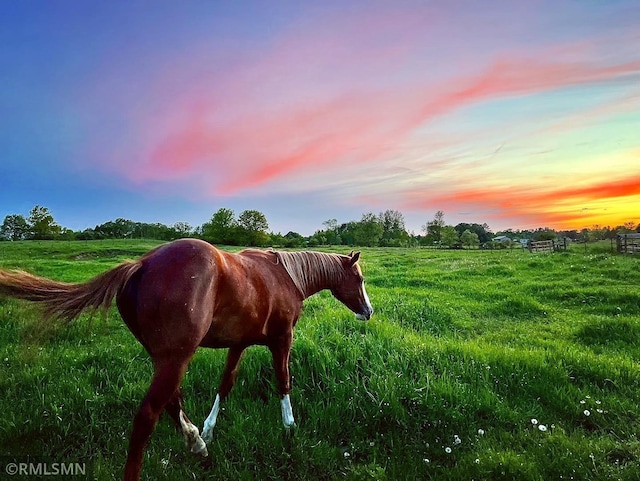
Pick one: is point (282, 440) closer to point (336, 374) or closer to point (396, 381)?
point (336, 374)

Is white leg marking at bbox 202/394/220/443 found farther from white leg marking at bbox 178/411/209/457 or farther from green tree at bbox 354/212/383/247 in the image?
green tree at bbox 354/212/383/247

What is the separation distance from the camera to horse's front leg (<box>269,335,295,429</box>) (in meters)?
3.93

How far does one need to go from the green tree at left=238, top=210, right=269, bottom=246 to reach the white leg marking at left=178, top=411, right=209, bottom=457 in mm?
52635

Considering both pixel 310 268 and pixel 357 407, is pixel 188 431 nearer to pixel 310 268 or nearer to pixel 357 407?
pixel 357 407

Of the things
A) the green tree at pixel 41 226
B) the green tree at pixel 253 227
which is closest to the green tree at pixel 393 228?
the green tree at pixel 253 227

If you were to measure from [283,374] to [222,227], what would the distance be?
190 ft

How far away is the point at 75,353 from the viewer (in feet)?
18.7

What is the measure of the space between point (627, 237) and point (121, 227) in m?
64.3

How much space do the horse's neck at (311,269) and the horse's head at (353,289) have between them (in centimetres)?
12

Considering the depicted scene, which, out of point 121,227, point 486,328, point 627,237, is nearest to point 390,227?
point 121,227

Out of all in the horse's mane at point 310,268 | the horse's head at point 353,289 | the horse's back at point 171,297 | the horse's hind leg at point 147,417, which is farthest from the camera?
the horse's head at point 353,289

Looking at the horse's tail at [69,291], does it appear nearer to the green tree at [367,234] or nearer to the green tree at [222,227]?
the green tree at [222,227]

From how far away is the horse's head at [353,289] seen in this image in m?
5.03

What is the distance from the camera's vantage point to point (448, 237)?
92.4 meters
